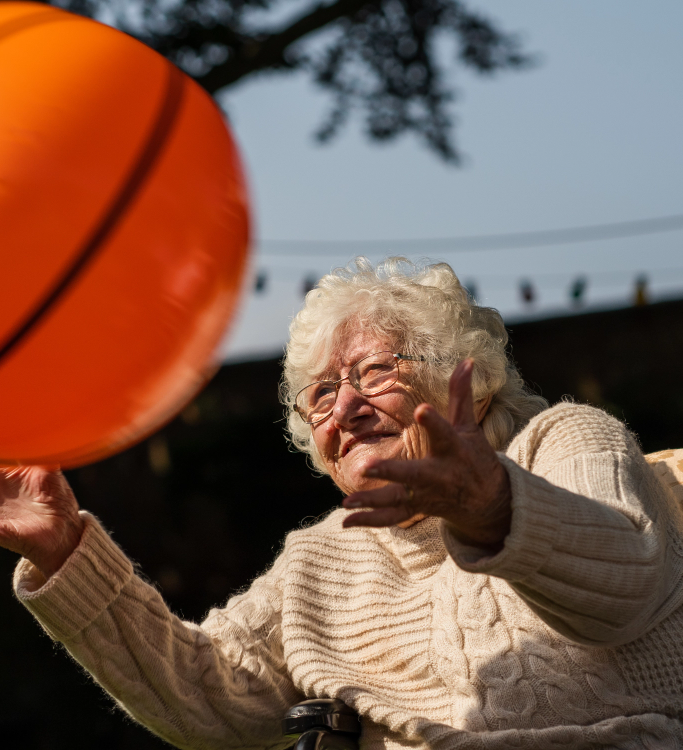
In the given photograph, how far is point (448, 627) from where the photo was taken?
1886mm

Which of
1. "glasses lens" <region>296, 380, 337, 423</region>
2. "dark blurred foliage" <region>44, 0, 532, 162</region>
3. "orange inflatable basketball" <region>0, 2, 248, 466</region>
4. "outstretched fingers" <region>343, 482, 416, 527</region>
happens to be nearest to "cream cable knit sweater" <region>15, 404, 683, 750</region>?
"outstretched fingers" <region>343, 482, 416, 527</region>

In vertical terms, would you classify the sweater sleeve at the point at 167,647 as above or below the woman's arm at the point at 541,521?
below

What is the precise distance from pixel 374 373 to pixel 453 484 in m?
0.94

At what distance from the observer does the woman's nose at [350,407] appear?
2078mm

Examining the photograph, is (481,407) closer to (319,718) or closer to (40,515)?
(319,718)

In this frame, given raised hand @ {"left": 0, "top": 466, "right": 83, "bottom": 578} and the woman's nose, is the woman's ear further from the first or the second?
raised hand @ {"left": 0, "top": 466, "right": 83, "bottom": 578}

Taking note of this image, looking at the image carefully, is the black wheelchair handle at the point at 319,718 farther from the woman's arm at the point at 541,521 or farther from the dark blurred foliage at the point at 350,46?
the dark blurred foliage at the point at 350,46

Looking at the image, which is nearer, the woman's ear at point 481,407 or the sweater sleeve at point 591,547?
the sweater sleeve at point 591,547

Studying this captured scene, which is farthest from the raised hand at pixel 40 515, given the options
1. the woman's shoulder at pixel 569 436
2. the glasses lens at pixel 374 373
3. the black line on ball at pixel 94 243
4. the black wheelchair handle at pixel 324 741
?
the woman's shoulder at pixel 569 436

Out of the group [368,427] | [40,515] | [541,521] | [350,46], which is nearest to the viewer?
[541,521]

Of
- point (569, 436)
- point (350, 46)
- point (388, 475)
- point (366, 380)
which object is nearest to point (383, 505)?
point (388, 475)

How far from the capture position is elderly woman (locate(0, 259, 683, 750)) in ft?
4.25

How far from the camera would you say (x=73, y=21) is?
1460 mm

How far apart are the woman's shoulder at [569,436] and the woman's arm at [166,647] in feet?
2.60
